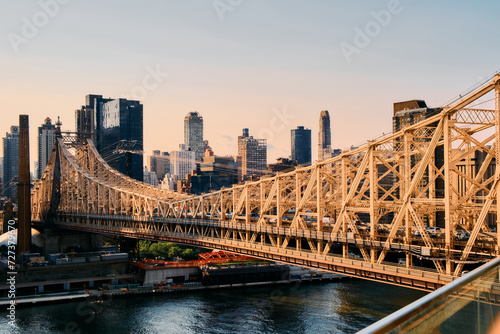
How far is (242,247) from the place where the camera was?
42.0 meters

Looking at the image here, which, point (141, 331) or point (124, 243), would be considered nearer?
point (141, 331)

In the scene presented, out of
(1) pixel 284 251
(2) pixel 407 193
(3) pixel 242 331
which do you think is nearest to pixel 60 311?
(3) pixel 242 331

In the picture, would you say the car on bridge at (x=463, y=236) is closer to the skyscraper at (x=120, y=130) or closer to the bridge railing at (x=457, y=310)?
the bridge railing at (x=457, y=310)

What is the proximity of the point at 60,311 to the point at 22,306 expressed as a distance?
16.0 feet

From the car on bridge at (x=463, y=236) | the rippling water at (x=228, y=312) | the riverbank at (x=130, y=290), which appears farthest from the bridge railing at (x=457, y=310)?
the riverbank at (x=130, y=290)

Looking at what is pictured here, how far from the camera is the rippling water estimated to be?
141ft

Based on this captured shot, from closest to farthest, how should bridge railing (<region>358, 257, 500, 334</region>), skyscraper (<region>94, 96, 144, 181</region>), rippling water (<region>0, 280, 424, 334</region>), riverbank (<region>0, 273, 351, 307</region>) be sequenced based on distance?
bridge railing (<region>358, 257, 500, 334</region>)
rippling water (<region>0, 280, 424, 334</region>)
riverbank (<region>0, 273, 351, 307</region>)
skyscraper (<region>94, 96, 144, 181</region>)

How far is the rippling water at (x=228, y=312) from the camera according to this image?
1697 inches

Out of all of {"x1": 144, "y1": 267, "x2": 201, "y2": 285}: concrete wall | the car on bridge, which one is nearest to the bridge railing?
the car on bridge

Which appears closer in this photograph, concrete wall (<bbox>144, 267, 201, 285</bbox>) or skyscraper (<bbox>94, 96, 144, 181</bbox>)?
concrete wall (<bbox>144, 267, 201, 285</bbox>)

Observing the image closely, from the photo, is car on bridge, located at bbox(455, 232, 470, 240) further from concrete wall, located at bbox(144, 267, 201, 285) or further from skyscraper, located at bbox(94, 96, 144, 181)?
skyscraper, located at bbox(94, 96, 144, 181)

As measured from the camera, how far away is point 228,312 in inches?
1925

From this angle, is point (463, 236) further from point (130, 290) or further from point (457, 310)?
point (130, 290)

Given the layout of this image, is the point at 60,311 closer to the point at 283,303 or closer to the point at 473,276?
the point at 283,303
